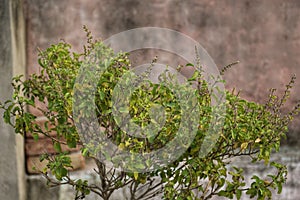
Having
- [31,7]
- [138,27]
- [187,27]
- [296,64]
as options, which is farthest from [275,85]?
[31,7]

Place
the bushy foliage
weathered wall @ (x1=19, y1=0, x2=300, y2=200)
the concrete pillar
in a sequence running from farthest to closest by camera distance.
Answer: weathered wall @ (x1=19, y1=0, x2=300, y2=200)
the concrete pillar
the bushy foliage

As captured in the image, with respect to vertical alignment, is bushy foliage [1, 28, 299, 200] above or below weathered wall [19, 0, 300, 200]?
below

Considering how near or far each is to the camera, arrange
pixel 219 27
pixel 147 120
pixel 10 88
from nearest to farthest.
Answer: pixel 147 120
pixel 10 88
pixel 219 27

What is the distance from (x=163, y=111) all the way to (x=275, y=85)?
2.10 metres

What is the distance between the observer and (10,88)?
445 cm

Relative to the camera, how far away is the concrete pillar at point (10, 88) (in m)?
4.44

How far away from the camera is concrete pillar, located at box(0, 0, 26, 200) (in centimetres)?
444

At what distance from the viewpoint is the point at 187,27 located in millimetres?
4977

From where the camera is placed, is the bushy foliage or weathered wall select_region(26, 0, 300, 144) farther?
weathered wall select_region(26, 0, 300, 144)

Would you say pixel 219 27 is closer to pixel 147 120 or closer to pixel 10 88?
pixel 10 88

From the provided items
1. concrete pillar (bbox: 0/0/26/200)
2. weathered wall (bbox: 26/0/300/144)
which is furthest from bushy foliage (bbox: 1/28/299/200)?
weathered wall (bbox: 26/0/300/144)

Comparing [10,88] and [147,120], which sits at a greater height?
[10,88]

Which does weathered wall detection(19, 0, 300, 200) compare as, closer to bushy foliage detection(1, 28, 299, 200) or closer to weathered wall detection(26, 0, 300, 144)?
weathered wall detection(26, 0, 300, 144)

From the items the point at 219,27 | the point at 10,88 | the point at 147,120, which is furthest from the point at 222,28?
the point at 147,120
